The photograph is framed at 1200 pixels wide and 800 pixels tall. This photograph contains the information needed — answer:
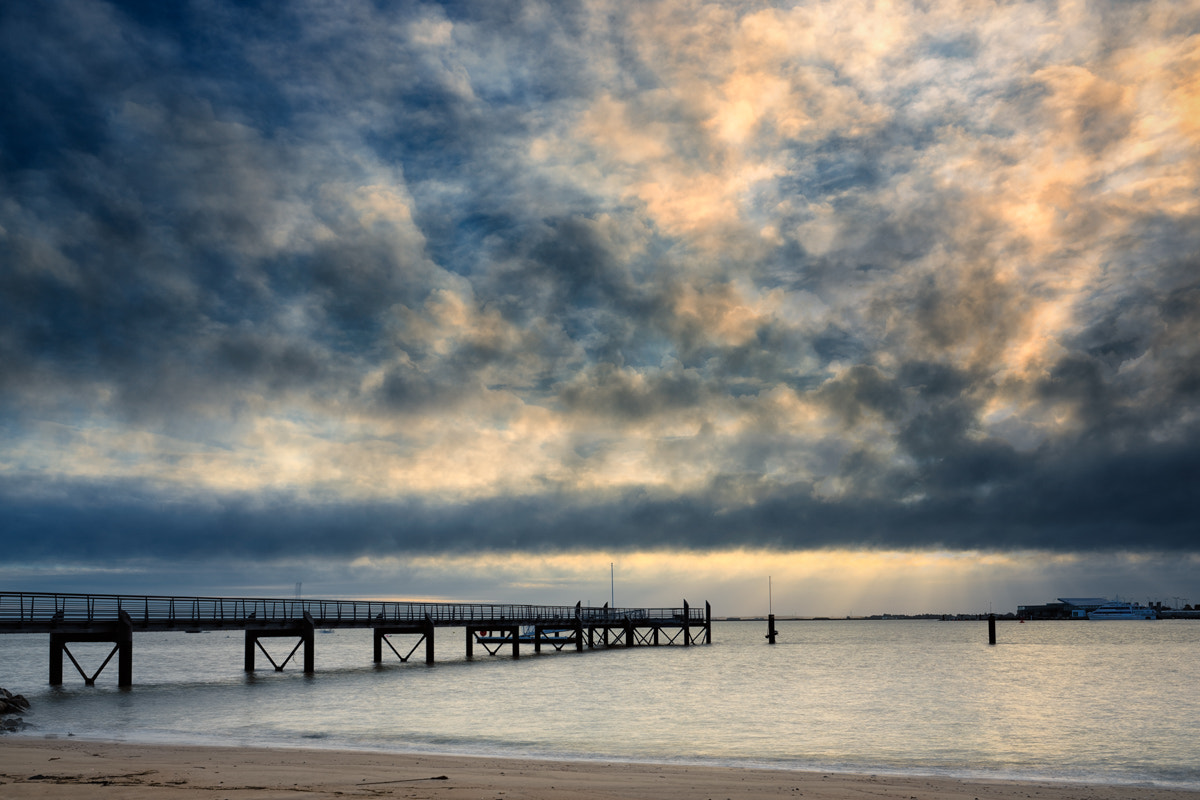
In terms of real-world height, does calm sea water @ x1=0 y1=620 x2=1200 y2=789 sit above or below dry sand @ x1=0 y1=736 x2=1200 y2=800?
below

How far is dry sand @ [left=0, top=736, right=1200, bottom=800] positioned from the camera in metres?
14.4

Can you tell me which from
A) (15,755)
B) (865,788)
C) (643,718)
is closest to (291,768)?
(15,755)

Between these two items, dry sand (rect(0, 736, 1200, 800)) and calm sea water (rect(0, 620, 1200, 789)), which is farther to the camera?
calm sea water (rect(0, 620, 1200, 789))

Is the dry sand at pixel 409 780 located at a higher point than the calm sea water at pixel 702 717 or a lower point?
higher

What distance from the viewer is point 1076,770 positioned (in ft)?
73.9

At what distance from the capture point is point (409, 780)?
16312mm

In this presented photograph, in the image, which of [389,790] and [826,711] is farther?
[826,711]

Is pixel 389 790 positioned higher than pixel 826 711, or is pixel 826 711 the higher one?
pixel 389 790

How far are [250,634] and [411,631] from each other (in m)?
16.7

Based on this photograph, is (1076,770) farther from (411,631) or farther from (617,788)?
(411,631)

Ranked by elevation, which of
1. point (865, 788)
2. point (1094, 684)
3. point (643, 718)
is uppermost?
point (865, 788)

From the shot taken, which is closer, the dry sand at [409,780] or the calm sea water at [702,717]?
the dry sand at [409,780]

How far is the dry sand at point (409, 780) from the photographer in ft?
47.2

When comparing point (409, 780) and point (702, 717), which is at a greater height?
point (409, 780)
